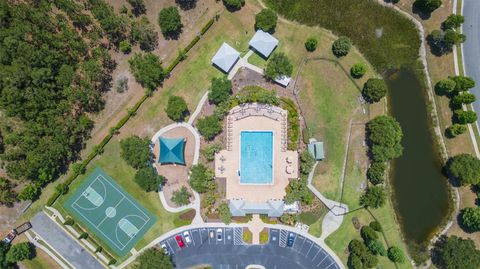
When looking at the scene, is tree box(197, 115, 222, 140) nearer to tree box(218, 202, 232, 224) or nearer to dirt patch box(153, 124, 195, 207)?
dirt patch box(153, 124, 195, 207)

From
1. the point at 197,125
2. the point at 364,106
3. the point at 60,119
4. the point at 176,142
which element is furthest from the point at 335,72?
the point at 60,119

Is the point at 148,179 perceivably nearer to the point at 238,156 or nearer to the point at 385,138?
the point at 238,156

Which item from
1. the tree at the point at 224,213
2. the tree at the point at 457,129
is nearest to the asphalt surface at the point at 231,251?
the tree at the point at 224,213

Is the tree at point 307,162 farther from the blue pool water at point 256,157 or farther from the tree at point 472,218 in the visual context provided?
the tree at point 472,218

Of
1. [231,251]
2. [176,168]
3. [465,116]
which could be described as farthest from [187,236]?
[465,116]

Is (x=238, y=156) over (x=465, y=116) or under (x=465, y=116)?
under

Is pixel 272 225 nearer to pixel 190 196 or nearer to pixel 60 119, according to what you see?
pixel 190 196

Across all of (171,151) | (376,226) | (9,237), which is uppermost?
(171,151)
